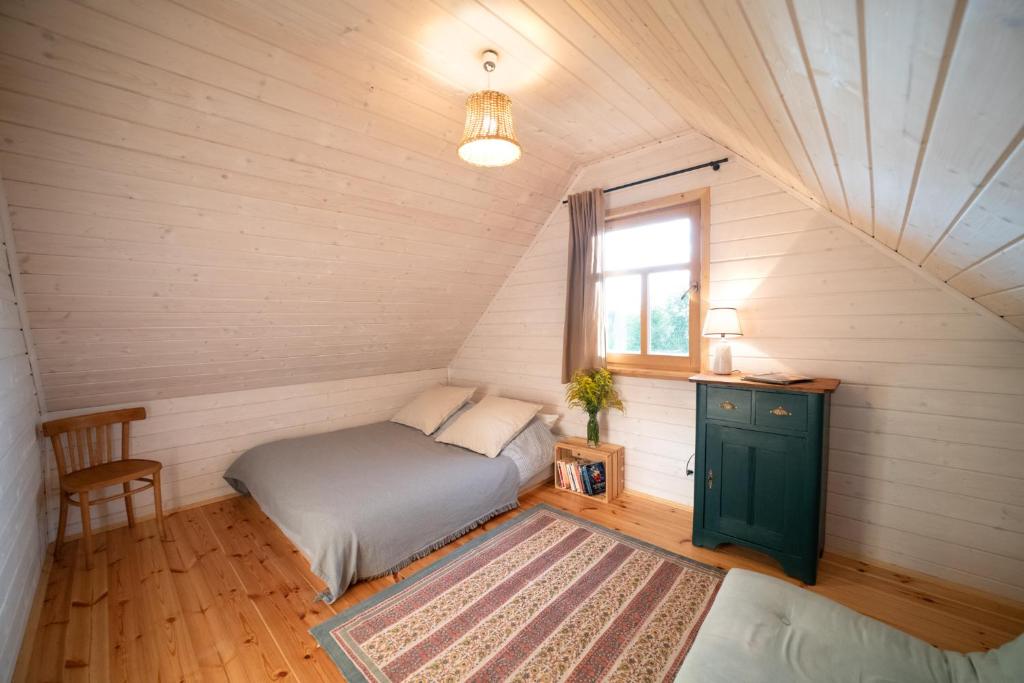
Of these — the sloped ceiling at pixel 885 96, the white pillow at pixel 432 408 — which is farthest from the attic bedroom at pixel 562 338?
the white pillow at pixel 432 408

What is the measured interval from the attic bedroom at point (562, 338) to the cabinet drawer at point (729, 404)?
0.02 metres

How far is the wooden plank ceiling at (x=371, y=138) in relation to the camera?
2.14ft

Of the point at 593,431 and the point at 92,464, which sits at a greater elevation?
the point at 593,431

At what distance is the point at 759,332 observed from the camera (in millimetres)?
2430

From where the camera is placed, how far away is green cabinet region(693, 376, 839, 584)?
1.96 meters

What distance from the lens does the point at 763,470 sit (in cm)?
209

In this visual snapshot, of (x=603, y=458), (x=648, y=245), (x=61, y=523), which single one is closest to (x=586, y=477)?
(x=603, y=458)

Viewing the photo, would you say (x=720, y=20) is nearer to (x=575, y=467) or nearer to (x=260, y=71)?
(x=260, y=71)

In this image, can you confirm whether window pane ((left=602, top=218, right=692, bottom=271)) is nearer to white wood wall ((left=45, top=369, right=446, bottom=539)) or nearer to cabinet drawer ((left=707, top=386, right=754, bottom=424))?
cabinet drawer ((left=707, top=386, right=754, bottom=424))

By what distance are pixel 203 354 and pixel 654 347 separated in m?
2.96

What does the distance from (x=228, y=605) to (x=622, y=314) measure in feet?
9.16

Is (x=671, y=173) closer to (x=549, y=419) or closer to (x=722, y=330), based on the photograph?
(x=722, y=330)

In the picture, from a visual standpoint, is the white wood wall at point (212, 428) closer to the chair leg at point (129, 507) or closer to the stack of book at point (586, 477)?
the chair leg at point (129, 507)

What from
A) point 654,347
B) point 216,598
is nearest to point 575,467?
point 654,347
